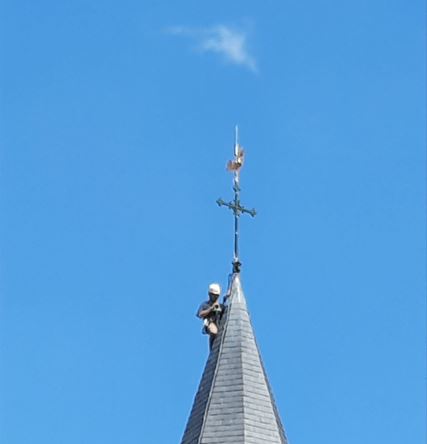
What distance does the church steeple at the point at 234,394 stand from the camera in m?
38.1

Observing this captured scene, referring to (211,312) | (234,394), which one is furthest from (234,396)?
(211,312)

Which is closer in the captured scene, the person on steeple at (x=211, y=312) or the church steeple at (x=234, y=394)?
the church steeple at (x=234, y=394)

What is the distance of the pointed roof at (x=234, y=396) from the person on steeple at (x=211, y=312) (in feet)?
0.99

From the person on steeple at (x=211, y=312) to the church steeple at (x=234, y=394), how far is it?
20cm

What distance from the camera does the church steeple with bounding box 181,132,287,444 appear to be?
38.1m

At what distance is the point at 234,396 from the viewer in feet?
128

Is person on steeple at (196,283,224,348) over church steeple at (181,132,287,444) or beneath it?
over

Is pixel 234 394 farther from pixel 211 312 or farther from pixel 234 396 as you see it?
pixel 211 312

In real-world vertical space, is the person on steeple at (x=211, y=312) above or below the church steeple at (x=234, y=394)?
above

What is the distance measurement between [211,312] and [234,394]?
11.2 ft

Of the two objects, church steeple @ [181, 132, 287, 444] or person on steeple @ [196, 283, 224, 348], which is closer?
church steeple @ [181, 132, 287, 444]

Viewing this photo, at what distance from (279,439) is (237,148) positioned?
31.9 feet

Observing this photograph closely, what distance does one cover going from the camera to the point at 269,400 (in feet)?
129

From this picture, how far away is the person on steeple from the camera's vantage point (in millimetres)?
41656
